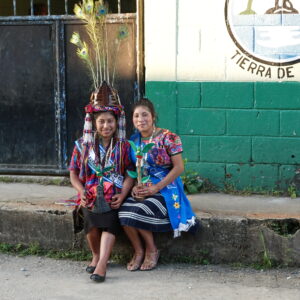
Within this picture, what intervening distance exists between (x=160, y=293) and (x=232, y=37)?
2.41 meters

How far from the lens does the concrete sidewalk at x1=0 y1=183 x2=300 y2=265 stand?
448cm

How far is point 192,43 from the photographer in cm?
533

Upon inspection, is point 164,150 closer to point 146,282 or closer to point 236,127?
point 146,282

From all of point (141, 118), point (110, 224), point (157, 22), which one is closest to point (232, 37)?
point (157, 22)

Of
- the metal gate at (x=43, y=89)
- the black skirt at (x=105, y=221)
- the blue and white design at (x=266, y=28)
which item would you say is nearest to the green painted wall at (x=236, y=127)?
the blue and white design at (x=266, y=28)

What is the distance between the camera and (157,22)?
536 cm

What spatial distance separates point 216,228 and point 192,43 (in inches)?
68.4

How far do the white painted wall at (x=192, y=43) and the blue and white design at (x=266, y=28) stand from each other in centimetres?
4

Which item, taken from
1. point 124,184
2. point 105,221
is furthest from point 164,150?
point 105,221

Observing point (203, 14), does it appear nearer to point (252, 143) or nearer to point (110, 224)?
point (252, 143)

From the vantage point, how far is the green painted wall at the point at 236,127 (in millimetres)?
5262

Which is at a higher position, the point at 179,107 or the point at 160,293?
the point at 179,107

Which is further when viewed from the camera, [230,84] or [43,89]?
[43,89]

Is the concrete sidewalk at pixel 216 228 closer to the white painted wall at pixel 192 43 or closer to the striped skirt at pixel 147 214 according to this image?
the striped skirt at pixel 147 214
